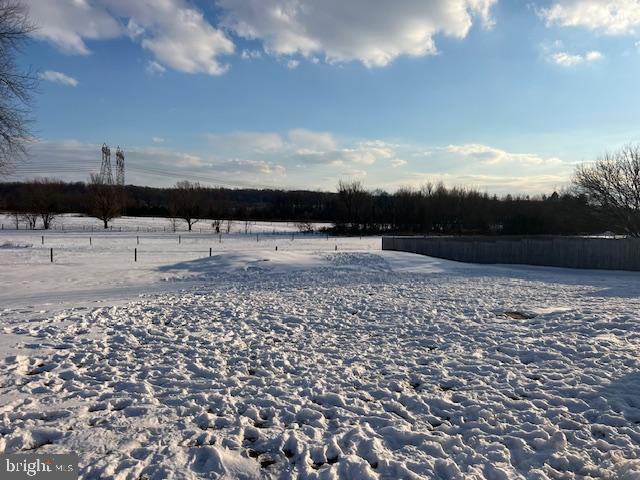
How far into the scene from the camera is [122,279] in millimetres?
15688

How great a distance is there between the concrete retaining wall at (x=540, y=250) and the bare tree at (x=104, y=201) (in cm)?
5503

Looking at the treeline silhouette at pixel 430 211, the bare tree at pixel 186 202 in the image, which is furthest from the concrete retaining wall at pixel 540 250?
the bare tree at pixel 186 202

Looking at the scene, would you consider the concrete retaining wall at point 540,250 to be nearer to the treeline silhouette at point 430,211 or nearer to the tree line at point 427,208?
the tree line at point 427,208

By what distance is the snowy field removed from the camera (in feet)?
12.6

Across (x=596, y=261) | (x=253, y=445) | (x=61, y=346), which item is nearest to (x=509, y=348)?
(x=253, y=445)

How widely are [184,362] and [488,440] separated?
14.9ft

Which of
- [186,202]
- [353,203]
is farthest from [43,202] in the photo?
[353,203]

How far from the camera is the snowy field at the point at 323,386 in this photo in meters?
3.84

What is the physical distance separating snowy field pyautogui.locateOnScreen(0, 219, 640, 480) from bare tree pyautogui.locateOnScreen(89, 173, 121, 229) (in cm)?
6005

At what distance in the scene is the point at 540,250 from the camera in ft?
82.6

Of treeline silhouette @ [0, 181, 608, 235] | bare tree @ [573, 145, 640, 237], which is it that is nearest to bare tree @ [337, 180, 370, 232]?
treeline silhouette @ [0, 181, 608, 235]

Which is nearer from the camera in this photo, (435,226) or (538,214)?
(538,214)

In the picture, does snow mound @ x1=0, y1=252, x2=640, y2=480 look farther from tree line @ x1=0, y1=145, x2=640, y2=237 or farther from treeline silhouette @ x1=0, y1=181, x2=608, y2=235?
treeline silhouette @ x1=0, y1=181, x2=608, y2=235

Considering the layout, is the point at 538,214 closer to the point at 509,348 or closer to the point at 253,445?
the point at 509,348
